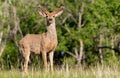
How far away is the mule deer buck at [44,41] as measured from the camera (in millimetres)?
14477

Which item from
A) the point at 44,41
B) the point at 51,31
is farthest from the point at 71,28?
the point at 51,31

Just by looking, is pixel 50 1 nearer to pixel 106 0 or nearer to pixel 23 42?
pixel 106 0

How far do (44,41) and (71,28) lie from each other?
64.0 ft

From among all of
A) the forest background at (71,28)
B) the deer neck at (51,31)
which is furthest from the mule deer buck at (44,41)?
the forest background at (71,28)

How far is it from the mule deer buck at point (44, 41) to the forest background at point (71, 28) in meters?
13.4

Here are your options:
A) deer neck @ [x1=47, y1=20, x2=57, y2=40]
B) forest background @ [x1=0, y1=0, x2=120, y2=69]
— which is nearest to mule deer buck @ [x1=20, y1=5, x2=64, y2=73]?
deer neck @ [x1=47, y1=20, x2=57, y2=40]

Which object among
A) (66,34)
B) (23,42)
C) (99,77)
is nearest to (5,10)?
(66,34)

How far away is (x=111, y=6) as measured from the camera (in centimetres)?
2777

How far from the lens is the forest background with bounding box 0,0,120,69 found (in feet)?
97.5

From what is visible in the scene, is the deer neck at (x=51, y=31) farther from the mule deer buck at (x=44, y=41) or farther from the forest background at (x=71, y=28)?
the forest background at (x=71, y=28)

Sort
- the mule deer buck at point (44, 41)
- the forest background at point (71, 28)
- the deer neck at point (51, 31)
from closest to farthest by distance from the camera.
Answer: the mule deer buck at point (44, 41) < the deer neck at point (51, 31) < the forest background at point (71, 28)

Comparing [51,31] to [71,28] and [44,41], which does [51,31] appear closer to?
[44,41]

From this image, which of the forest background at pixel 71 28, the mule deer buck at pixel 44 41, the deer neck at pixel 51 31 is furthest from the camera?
the forest background at pixel 71 28

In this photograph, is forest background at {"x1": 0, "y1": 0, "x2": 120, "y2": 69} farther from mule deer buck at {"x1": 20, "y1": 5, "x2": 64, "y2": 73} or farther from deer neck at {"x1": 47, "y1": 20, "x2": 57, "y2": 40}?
deer neck at {"x1": 47, "y1": 20, "x2": 57, "y2": 40}
